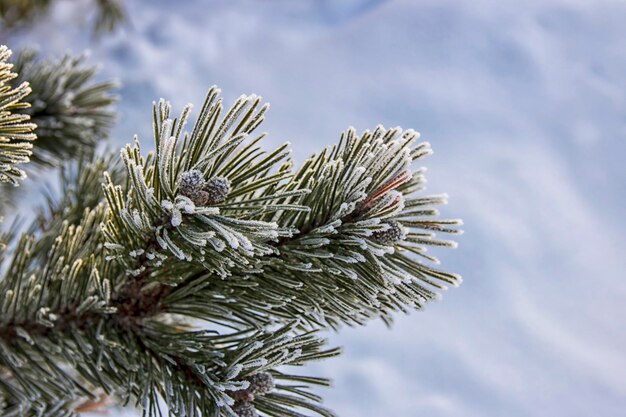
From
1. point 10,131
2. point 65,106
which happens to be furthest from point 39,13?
point 10,131

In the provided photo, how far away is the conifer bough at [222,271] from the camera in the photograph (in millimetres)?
403

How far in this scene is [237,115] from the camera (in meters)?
0.40

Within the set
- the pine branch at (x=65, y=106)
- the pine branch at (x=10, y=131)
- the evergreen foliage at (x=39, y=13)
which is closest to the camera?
the pine branch at (x=10, y=131)

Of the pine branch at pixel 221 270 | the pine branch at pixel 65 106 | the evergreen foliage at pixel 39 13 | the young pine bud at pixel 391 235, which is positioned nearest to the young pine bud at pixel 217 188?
the pine branch at pixel 221 270

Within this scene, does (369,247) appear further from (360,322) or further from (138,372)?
(138,372)

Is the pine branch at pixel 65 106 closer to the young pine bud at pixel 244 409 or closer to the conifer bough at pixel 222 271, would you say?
the conifer bough at pixel 222 271

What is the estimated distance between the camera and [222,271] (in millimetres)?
408

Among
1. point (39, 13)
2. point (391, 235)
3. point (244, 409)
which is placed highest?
point (39, 13)

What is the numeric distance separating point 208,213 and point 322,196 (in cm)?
10

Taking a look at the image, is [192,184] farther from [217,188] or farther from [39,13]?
[39,13]

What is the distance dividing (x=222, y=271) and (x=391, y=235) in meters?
0.12

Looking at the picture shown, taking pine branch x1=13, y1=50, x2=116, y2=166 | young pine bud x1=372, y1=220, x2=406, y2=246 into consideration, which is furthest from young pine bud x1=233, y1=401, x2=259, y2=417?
pine branch x1=13, y1=50, x2=116, y2=166

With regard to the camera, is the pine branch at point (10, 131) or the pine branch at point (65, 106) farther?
the pine branch at point (65, 106)

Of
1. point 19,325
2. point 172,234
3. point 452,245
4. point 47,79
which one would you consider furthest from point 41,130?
point 452,245
